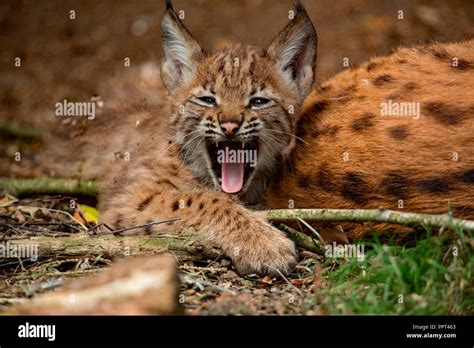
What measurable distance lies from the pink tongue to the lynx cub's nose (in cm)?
26

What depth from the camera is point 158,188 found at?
15.9ft

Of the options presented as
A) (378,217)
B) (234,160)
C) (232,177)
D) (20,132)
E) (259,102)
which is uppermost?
(20,132)

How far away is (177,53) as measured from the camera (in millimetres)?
4957

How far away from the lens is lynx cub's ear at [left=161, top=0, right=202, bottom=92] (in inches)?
191

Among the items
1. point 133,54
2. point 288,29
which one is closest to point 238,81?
point 288,29

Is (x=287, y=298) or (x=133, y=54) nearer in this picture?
(x=287, y=298)

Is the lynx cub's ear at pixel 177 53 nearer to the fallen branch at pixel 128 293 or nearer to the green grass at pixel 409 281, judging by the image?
the green grass at pixel 409 281

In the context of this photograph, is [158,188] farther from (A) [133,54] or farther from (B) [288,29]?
(A) [133,54]

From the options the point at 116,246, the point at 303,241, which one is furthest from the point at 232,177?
the point at 116,246

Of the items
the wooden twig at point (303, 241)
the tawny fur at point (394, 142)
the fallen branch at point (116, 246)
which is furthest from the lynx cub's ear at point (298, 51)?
the fallen branch at point (116, 246)

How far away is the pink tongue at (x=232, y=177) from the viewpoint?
4621mm

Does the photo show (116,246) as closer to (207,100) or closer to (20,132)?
(207,100)

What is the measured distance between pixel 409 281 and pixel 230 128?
4.59 ft
